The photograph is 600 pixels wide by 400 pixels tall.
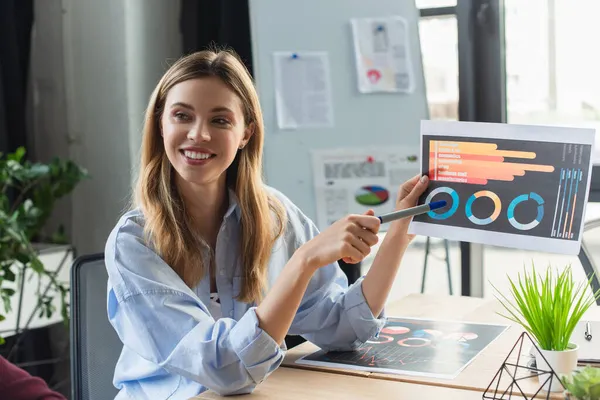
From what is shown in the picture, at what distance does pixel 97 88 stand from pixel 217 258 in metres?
1.80

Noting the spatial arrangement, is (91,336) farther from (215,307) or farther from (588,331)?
(588,331)

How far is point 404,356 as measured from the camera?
1734mm

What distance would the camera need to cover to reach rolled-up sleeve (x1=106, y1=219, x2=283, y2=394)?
5.10 ft

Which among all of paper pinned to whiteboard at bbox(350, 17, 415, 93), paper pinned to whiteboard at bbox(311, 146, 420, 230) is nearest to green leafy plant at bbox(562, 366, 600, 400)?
paper pinned to whiteboard at bbox(311, 146, 420, 230)

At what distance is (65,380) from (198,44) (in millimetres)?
1482

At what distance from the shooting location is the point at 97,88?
3.47 m

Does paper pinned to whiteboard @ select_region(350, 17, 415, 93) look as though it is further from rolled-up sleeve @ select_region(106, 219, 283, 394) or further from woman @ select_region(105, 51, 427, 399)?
rolled-up sleeve @ select_region(106, 219, 283, 394)

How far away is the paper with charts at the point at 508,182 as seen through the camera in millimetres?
1554

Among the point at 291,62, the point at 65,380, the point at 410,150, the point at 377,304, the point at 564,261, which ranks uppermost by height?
the point at 291,62

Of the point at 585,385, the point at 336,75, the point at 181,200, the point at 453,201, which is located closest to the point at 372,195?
the point at 336,75

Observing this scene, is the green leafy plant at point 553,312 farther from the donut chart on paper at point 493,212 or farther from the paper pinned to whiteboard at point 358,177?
the paper pinned to whiteboard at point 358,177

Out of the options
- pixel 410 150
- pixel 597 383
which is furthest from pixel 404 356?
pixel 410 150

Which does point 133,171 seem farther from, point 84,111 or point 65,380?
point 65,380

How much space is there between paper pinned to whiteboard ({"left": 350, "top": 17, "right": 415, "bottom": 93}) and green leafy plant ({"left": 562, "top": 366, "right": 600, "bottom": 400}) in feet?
7.36
